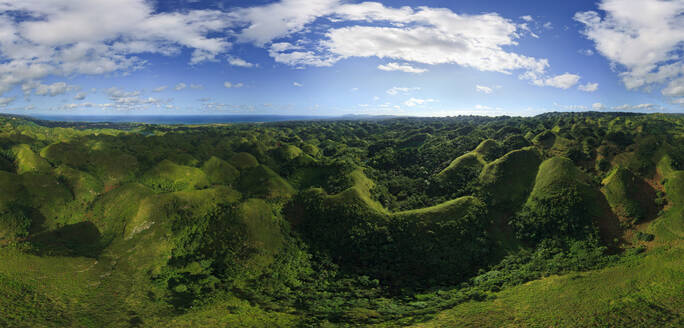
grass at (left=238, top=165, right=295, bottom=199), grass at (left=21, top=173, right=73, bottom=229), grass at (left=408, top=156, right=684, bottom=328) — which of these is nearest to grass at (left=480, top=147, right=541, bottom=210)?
grass at (left=408, top=156, right=684, bottom=328)

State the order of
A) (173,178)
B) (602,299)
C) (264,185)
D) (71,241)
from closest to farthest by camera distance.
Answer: (602,299) → (71,241) → (264,185) → (173,178)

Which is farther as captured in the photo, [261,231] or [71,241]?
[261,231]

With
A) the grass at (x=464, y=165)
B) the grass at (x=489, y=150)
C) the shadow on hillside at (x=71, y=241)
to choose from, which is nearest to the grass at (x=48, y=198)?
the shadow on hillside at (x=71, y=241)

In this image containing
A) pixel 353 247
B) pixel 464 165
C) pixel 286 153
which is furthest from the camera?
pixel 286 153

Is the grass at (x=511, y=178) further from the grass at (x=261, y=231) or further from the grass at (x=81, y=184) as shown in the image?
the grass at (x=81, y=184)

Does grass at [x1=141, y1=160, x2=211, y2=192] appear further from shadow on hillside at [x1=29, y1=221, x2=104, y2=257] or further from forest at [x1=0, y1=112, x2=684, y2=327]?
shadow on hillside at [x1=29, y1=221, x2=104, y2=257]

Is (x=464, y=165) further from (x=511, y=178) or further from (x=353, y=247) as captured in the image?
(x=353, y=247)

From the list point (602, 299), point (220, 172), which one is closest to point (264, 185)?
point (220, 172)
